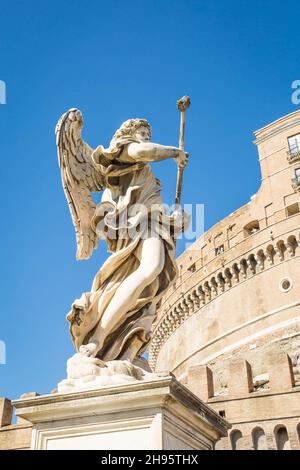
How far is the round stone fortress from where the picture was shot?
97.2 feet

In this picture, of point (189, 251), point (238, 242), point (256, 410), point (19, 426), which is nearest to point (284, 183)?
point (238, 242)

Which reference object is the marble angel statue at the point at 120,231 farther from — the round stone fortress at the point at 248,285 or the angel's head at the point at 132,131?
the round stone fortress at the point at 248,285

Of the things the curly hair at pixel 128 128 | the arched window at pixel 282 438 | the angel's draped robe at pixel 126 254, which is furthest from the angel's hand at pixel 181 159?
the arched window at pixel 282 438

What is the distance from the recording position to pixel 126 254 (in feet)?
13.0

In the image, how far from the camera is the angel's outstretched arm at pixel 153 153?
4.08 metres

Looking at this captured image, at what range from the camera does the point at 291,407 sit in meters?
14.5

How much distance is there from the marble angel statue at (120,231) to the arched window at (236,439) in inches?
487

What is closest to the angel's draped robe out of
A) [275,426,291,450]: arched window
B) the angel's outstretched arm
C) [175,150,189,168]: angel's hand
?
the angel's outstretched arm

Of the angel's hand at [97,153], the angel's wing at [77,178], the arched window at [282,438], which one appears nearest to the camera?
the angel's wing at [77,178]

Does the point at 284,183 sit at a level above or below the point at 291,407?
above
